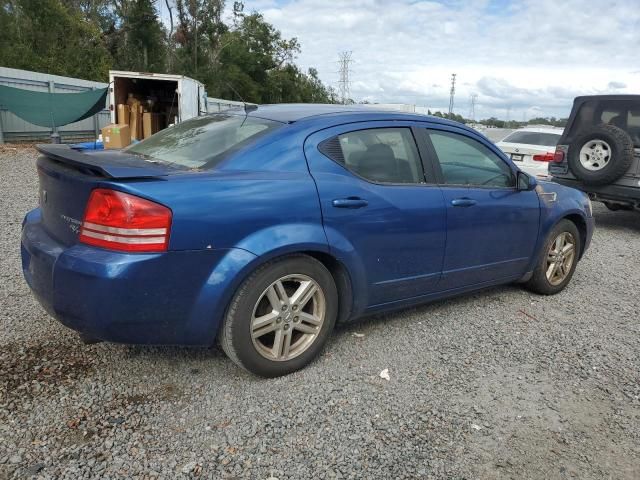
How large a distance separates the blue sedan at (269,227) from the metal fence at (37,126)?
33.0 ft

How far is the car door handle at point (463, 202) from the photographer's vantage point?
12.3 ft

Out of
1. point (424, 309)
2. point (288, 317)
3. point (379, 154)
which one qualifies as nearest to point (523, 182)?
point (424, 309)

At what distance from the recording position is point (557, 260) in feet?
15.7

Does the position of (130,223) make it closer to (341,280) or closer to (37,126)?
(341,280)

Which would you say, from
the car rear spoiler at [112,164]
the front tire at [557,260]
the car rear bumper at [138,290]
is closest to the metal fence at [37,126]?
the front tire at [557,260]

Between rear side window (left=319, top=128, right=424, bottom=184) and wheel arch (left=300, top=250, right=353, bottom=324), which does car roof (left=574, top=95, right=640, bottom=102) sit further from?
wheel arch (left=300, top=250, right=353, bottom=324)

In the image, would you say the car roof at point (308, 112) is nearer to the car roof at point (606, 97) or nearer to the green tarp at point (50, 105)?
the car roof at point (606, 97)

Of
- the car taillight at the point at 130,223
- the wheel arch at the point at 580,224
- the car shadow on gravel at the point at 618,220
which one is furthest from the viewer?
the car shadow on gravel at the point at 618,220

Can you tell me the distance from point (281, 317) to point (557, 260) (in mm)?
2948

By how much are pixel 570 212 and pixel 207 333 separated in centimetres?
349

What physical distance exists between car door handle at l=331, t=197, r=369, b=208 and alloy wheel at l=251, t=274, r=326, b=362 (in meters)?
0.47

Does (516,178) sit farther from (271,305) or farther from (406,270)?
(271,305)

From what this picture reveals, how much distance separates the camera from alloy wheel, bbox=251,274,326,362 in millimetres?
2969

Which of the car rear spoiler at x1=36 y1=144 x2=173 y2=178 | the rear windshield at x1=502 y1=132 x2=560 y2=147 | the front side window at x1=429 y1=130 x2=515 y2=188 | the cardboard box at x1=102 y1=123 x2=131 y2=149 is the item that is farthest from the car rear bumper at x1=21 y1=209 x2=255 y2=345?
the cardboard box at x1=102 y1=123 x2=131 y2=149
